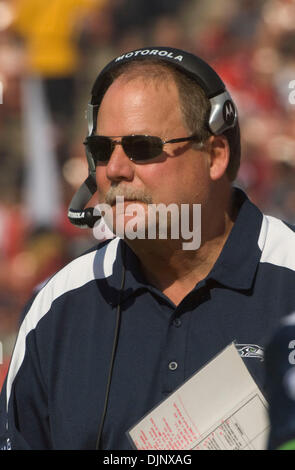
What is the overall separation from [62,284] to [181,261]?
366mm

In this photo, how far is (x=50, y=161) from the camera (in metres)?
6.23

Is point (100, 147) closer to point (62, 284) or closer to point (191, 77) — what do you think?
point (191, 77)

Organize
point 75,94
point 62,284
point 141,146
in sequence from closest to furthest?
point 141,146
point 62,284
point 75,94

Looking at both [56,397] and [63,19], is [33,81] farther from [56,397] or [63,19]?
[56,397]

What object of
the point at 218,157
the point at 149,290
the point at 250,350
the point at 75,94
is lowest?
the point at 250,350

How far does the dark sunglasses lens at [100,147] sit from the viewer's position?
2.43 m

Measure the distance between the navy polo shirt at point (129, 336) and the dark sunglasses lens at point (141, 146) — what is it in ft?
1.14

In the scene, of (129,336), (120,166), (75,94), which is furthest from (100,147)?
(75,94)

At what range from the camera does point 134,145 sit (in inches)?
93.5

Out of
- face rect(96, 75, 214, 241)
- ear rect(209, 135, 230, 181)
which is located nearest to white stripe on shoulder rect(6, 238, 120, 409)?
face rect(96, 75, 214, 241)

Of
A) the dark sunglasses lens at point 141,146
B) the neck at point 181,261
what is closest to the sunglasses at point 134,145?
the dark sunglasses lens at point 141,146

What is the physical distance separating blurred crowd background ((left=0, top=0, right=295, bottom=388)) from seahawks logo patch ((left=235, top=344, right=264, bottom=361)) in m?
2.27

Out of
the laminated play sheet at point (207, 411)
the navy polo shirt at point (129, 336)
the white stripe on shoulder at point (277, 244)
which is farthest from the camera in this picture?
the white stripe on shoulder at point (277, 244)

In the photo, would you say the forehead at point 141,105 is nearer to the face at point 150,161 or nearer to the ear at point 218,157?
the face at point 150,161
